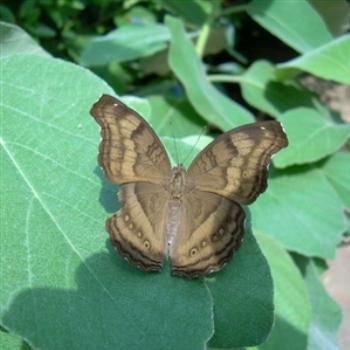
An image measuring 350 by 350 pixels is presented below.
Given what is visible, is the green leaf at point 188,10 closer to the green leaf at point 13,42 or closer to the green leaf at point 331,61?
the green leaf at point 331,61

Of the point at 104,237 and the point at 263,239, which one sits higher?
the point at 104,237

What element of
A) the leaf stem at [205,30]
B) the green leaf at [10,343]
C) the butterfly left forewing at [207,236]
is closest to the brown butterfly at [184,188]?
the butterfly left forewing at [207,236]

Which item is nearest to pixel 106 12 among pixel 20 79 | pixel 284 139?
pixel 20 79

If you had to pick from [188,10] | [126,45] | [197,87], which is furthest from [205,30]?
[197,87]

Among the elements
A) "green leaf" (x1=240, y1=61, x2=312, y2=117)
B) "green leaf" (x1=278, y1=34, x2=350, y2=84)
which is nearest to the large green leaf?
"green leaf" (x1=278, y1=34, x2=350, y2=84)

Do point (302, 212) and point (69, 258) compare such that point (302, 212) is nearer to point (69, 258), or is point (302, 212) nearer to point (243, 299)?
point (243, 299)

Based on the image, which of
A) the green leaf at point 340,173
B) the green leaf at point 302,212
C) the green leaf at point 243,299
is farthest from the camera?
the green leaf at point 340,173

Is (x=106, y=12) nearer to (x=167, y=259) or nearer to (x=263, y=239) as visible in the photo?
(x=263, y=239)
